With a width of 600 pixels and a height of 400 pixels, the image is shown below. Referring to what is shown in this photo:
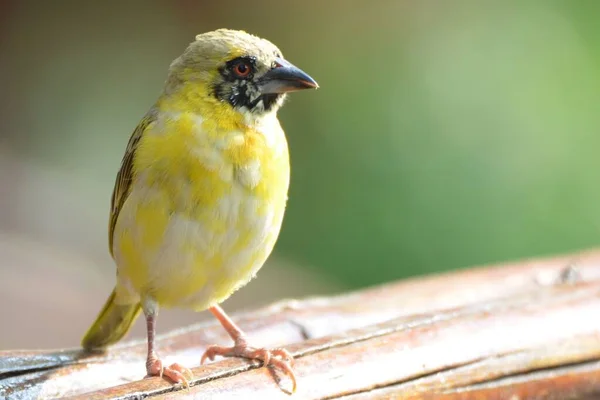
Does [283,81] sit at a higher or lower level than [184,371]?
higher

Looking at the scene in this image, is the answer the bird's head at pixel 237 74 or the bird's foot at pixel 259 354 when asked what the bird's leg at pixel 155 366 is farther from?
the bird's head at pixel 237 74

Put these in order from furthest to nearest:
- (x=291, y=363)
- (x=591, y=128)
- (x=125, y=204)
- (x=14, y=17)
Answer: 1. (x=14, y=17)
2. (x=591, y=128)
3. (x=125, y=204)
4. (x=291, y=363)

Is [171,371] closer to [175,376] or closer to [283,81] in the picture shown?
[175,376]

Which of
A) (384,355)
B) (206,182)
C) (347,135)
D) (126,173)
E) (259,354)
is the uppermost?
(347,135)

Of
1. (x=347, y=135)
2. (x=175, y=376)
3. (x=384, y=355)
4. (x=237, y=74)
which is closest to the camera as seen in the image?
(x=175, y=376)

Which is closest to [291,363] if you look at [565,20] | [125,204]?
[125,204]

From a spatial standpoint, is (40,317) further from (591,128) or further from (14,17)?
(591,128)

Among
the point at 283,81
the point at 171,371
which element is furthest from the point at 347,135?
the point at 171,371

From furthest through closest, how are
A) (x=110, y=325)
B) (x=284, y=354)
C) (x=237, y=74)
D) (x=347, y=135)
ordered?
1. (x=347, y=135)
2. (x=110, y=325)
3. (x=237, y=74)
4. (x=284, y=354)
